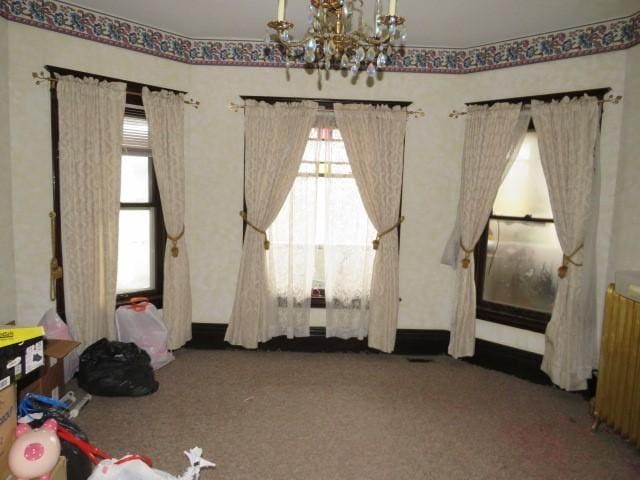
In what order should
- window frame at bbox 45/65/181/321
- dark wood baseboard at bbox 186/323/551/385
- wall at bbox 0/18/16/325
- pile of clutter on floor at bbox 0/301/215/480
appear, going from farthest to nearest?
dark wood baseboard at bbox 186/323/551/385 < window frame at bbox 45/65/181/321 < wall at bbox 0/18/16/325 < pile of clutter on floor at bbox 0/301/215/480

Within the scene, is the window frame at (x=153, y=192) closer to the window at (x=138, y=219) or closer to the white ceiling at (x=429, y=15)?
the window at (x=138, y=219)

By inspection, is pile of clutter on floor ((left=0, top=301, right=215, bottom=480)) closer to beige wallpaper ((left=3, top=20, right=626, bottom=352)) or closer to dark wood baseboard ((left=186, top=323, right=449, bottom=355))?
dark wood baseboard ((left=186, top=323, right=449, bottom=355))

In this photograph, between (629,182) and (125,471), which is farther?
(629,182)

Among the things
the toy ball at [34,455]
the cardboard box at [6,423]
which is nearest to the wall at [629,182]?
the toy ball at [34,455]

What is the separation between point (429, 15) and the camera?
11.1 ft

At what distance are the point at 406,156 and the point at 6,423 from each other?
3.60 m

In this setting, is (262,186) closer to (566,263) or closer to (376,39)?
(376,39)

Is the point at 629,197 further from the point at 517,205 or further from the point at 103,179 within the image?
the point at 103,179

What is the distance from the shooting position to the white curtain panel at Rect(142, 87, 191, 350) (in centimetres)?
391

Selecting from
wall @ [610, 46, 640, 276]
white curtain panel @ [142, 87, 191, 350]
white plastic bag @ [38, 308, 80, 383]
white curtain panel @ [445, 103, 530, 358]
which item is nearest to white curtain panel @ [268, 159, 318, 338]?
white curtain panel @ [142, 87, 191, 350]

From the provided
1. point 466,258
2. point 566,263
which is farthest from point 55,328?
point 566,263

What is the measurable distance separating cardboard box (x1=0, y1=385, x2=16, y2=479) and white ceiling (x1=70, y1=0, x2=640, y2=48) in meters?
2.83

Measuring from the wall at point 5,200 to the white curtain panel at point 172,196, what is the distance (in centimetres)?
100

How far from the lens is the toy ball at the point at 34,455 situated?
1870 mm
